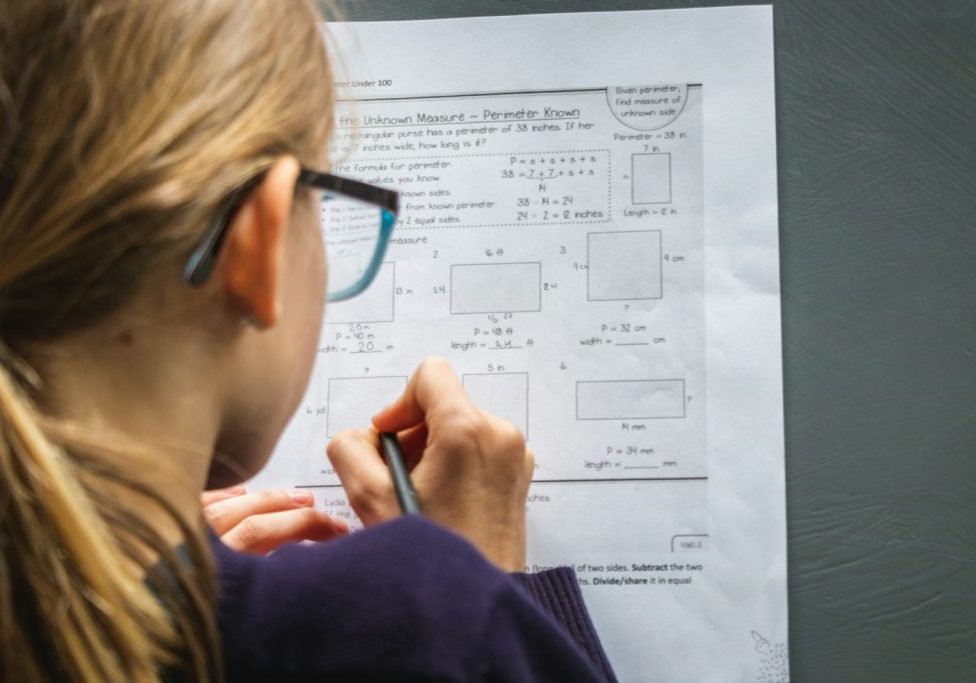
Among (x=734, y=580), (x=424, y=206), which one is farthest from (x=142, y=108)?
(x=734, y=580)

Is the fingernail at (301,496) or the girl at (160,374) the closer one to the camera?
the girl at (160,374)

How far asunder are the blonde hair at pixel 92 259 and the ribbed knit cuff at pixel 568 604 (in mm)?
212

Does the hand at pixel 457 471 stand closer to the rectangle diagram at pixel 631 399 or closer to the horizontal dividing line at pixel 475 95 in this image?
the rectangle diagram at pixel 631 399

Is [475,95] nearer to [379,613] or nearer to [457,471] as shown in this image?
[457,471]

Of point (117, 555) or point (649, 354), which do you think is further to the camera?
point (649, 354)

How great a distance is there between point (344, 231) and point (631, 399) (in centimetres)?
19

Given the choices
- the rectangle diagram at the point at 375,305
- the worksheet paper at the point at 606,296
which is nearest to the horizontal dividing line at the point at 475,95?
the worksheet paper at the point at 606,296

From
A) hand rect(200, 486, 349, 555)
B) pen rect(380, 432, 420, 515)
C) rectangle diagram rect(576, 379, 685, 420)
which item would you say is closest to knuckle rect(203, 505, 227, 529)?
hand rect(200, 486, 349, 555)

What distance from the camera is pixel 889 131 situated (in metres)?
0.58

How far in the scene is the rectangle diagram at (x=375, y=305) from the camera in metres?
0.60

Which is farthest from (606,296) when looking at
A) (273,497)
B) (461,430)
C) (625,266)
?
(273,497)

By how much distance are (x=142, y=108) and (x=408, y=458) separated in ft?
0.87

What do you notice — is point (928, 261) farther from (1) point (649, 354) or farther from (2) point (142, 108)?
(2) point (142, 108)

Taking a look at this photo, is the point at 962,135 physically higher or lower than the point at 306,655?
higher
